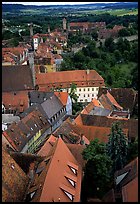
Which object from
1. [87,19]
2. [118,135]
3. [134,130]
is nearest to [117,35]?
[87,19]

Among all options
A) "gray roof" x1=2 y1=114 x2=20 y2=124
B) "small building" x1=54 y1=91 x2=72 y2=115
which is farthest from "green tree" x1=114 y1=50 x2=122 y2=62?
"gray roof" x1=2 y1=114 x2=20 y2=124

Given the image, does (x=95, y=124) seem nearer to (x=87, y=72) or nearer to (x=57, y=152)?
(x=57, y=152)

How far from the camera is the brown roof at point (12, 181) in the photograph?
9069 millimetres

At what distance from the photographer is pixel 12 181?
378 inches

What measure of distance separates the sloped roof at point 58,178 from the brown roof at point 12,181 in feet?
1.31

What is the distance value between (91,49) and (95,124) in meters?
19.4

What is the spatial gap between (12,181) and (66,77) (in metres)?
17.0

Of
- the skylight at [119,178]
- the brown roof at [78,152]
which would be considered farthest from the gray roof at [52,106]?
the skylight at [119,178]

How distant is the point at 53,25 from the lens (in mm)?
59719

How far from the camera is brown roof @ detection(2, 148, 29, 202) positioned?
9069 millimetres

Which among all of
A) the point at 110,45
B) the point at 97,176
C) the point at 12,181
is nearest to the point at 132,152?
the point at 97,176

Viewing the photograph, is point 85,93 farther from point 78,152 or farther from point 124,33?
point 124,33

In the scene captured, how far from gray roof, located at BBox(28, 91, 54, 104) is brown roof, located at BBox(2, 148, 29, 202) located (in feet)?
34.8

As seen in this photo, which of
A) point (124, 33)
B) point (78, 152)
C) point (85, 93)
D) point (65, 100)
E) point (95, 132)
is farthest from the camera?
point (124, 33)
